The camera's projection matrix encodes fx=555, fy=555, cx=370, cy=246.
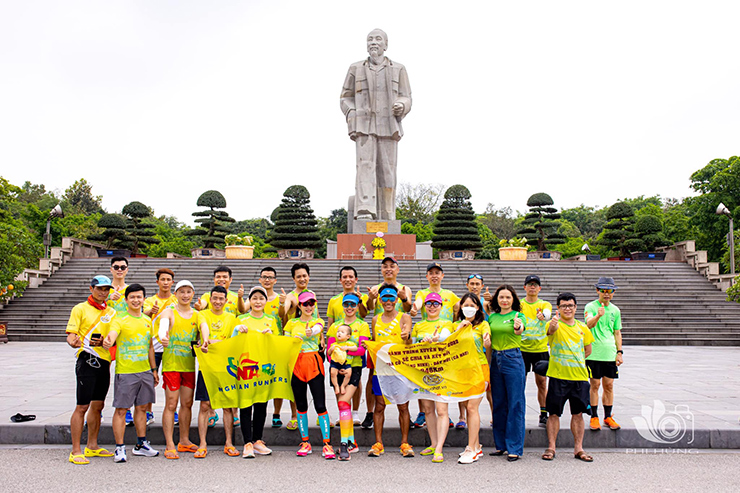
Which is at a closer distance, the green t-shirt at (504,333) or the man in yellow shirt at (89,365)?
the man in yellow shirt at (89,365)

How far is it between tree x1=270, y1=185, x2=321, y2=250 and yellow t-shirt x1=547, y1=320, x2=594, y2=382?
94.6 feet

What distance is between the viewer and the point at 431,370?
5145 mm

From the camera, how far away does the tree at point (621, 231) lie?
97.4 feet

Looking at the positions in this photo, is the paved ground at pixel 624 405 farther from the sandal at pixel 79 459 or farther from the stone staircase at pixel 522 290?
the stone staircase at pixel 522 290

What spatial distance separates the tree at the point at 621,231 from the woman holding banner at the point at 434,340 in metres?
27.3

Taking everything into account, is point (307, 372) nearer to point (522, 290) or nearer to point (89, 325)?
point (89, 325)

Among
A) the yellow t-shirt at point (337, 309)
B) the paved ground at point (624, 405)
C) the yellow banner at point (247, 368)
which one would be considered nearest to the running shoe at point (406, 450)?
the paved ground at point (624, 405)

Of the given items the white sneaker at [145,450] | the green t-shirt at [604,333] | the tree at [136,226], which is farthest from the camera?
the tree at [136,226]

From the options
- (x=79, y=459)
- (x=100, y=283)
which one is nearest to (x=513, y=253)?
(x=100, y=283)

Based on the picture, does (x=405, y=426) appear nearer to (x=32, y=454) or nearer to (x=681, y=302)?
(x=32, y=454)

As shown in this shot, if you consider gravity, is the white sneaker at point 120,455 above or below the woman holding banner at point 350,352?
below

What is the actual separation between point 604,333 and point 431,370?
1.90 meters

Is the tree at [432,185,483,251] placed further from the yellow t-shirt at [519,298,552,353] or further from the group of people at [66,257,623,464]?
the group of people at [66,257,623,464]

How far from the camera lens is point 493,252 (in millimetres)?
35406
